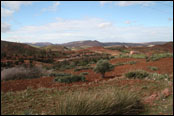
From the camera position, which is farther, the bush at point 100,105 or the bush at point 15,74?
the bush at point 15,74

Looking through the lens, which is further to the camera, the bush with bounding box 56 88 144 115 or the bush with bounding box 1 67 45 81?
the bush with bounding box 1 67 45 81

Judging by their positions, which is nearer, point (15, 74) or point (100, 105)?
point (100, 105)

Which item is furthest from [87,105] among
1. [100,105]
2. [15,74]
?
[15,74]

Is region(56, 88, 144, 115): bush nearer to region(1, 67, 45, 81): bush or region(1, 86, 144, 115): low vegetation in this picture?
region(1, 86, 144, 115): low vegetation

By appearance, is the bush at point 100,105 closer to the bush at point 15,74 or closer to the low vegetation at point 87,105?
the low vegetation at point 87,105

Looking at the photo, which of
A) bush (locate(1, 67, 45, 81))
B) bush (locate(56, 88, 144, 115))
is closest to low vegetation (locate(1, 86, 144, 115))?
bush (locate(56, 88, 144, 115))

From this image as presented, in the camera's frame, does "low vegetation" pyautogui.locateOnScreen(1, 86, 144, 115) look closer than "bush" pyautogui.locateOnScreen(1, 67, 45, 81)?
Yes

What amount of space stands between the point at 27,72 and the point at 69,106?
10.8 metres

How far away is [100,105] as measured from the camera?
4.23 meters

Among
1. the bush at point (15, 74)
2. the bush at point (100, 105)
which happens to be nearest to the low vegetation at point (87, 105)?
the bush at point (100, 105)

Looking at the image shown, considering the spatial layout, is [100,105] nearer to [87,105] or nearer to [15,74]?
[87,105]

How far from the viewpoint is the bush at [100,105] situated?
4.06 meters

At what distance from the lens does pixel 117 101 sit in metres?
4.58

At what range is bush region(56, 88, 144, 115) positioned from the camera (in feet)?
13.3
